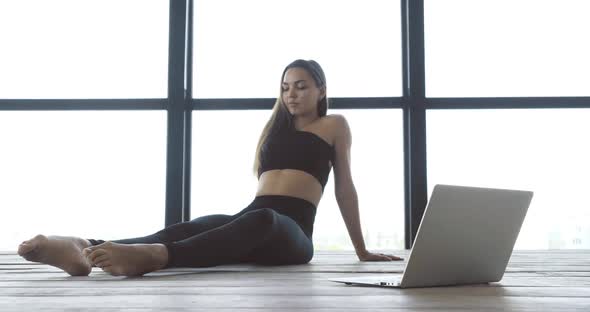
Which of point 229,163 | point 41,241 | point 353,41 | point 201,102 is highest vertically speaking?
Result: point 353,41

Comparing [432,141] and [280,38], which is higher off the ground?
[280,38]

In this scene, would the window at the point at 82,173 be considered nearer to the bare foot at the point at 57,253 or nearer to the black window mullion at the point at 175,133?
the black window mullion at the point at 175,133

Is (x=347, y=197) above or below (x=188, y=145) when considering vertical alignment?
below

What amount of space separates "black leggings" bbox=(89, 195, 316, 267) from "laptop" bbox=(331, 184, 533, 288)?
39 cm

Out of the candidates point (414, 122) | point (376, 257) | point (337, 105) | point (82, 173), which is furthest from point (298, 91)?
point (82, 173)

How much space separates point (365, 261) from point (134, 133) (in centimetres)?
170

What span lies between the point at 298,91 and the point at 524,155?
1.65 m

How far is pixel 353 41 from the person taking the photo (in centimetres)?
353

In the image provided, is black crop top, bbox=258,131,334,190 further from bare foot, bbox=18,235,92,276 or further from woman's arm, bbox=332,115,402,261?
bare foot, bbox=18,235,92,276

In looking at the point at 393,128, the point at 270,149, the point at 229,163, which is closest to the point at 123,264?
the point at 270,149

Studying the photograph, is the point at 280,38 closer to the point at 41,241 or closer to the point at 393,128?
the point at 393,128

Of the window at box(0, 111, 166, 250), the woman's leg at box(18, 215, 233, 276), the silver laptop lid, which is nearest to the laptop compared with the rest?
the silver laptop lid

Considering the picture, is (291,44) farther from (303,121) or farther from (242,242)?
(242,242)

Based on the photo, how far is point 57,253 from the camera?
63.4 inches
